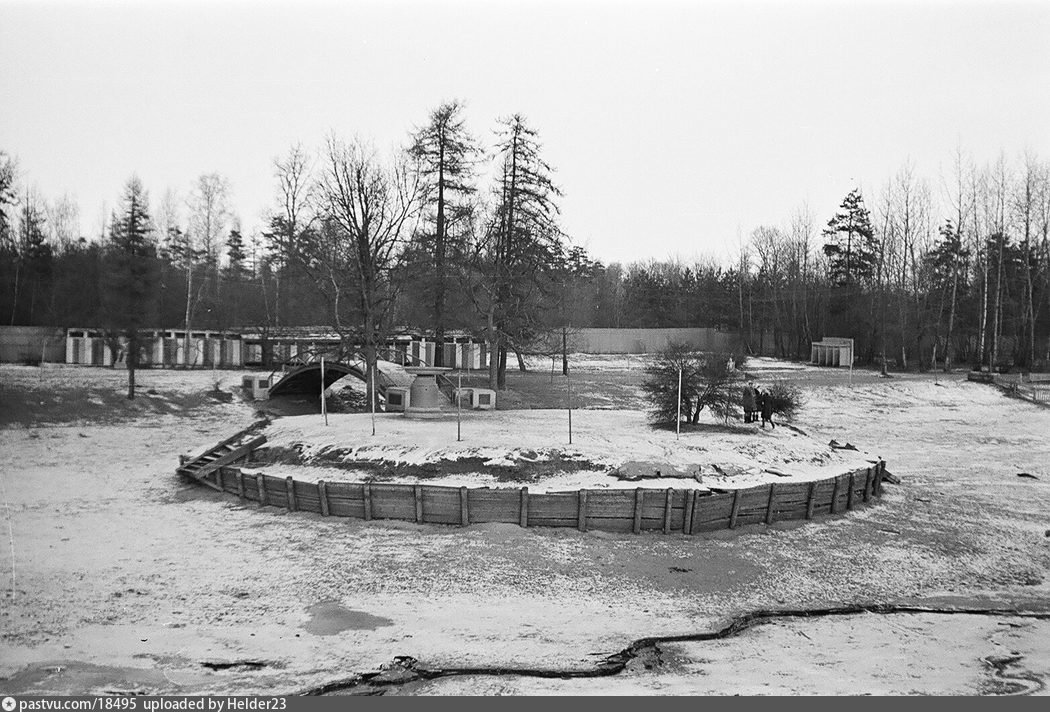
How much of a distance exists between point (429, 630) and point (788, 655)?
5629mm

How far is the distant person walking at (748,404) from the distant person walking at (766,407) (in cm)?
38

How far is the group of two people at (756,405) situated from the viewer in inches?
1200

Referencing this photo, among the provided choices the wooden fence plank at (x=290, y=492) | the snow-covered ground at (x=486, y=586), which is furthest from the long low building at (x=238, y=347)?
the wooden fence plank at (x=290, y=492)

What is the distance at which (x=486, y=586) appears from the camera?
17.0m

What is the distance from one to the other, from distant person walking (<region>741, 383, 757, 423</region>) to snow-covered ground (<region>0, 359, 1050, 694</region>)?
1.25 metres

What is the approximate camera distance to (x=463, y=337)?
172ft

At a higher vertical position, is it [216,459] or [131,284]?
[131,284]

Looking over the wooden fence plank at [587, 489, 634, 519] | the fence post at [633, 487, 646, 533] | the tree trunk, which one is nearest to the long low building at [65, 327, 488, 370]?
the tree trunk

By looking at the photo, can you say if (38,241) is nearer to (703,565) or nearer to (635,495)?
(635,495)

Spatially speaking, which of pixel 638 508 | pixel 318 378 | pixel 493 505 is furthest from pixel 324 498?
pixel 318 378

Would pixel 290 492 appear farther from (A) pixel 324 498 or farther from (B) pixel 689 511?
(B) pixel 689 511

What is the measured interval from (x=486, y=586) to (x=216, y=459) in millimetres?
13981

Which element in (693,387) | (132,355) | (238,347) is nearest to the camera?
(693,387)

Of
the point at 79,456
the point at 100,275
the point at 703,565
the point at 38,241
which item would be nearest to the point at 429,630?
the point at 703,565
